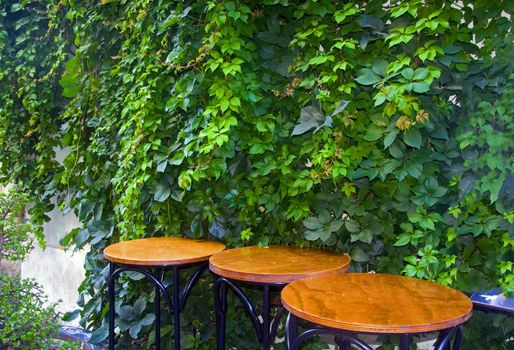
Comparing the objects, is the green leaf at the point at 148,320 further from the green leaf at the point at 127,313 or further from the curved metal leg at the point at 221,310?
the curved metal leg at the point at 221,310

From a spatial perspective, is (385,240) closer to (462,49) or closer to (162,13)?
(462,49)

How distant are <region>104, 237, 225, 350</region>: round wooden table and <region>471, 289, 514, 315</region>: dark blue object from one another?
1.03 m

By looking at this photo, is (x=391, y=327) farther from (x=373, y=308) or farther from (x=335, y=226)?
(x=335, y=226)

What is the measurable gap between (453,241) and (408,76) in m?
0.62

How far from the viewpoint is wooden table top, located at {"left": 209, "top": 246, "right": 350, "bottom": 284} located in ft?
5.44

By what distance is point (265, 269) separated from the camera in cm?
171

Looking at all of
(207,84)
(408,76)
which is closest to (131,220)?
(207,84)

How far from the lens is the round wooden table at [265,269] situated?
5.46 feet

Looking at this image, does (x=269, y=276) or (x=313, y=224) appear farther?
(x=313, y=224)

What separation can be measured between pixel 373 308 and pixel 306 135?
39.2 inches

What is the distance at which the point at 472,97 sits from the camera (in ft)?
5.78

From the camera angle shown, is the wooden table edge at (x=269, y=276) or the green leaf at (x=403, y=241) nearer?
the wooden table edge at (x=269, y=276)

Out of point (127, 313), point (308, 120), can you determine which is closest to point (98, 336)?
point (127, 313)

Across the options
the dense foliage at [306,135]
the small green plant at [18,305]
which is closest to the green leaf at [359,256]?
the dense foliage at [306,135]
